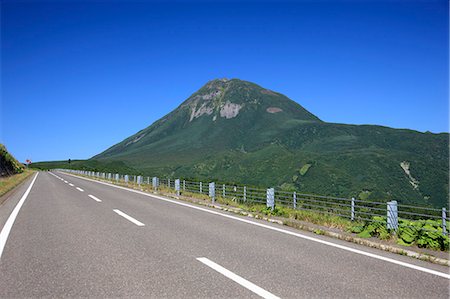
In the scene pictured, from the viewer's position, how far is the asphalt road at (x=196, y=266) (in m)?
4.66

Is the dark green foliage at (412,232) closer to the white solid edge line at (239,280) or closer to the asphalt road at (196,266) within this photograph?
the asphalt road at (196,266)

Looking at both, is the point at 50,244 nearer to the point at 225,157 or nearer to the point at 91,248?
the point at 91,248

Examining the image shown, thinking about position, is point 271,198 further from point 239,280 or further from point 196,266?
point 239,280

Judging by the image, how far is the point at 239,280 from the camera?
5.01m

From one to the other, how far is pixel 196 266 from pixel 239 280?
0.97 meters

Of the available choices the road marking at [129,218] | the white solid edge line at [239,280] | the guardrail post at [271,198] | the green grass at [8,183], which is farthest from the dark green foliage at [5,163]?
the white solid edge line at [239,280]

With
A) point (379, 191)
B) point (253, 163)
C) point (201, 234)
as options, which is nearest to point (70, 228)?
point (201, 234)

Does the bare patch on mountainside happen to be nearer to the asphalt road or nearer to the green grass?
the green grass

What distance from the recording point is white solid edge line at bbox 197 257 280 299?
449cm

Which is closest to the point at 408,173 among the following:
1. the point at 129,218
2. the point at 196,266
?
the point at 129,218

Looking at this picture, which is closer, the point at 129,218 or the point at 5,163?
the point at 129,218

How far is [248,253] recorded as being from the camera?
667cm

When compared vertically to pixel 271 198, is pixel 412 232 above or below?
below

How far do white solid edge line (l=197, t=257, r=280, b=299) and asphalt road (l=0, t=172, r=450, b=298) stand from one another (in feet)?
0.04
